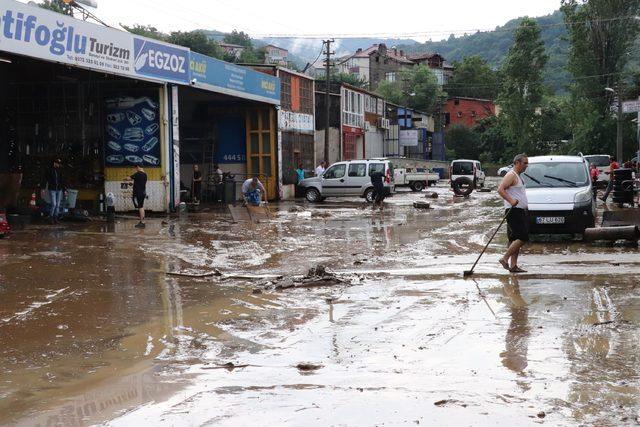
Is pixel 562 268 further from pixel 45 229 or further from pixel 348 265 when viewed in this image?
pixel 45 229

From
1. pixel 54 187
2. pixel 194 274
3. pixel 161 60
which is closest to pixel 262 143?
pixel 161 60

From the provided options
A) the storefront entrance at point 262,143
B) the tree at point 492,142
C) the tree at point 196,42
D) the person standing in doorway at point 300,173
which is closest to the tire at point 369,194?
the storefront entrance at point 262,143

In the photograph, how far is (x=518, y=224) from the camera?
11.0 meters

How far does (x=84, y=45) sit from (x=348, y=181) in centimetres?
1442

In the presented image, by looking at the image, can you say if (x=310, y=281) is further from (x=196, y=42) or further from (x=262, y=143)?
(x=196, y=42)

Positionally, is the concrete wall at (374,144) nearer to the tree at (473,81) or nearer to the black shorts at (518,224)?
the black shorts at (518,224)

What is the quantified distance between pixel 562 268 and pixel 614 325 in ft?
13.8

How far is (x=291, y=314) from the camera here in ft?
27.9

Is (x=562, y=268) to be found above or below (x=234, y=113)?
below

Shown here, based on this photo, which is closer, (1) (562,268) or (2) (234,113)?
(1) (562,268)

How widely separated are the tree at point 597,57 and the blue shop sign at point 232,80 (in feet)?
109

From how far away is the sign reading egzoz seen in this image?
900 inches

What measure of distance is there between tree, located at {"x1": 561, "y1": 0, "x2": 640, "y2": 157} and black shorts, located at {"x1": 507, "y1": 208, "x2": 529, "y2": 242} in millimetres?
49611

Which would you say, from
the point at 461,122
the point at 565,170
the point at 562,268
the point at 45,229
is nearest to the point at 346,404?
the point at 562,268
